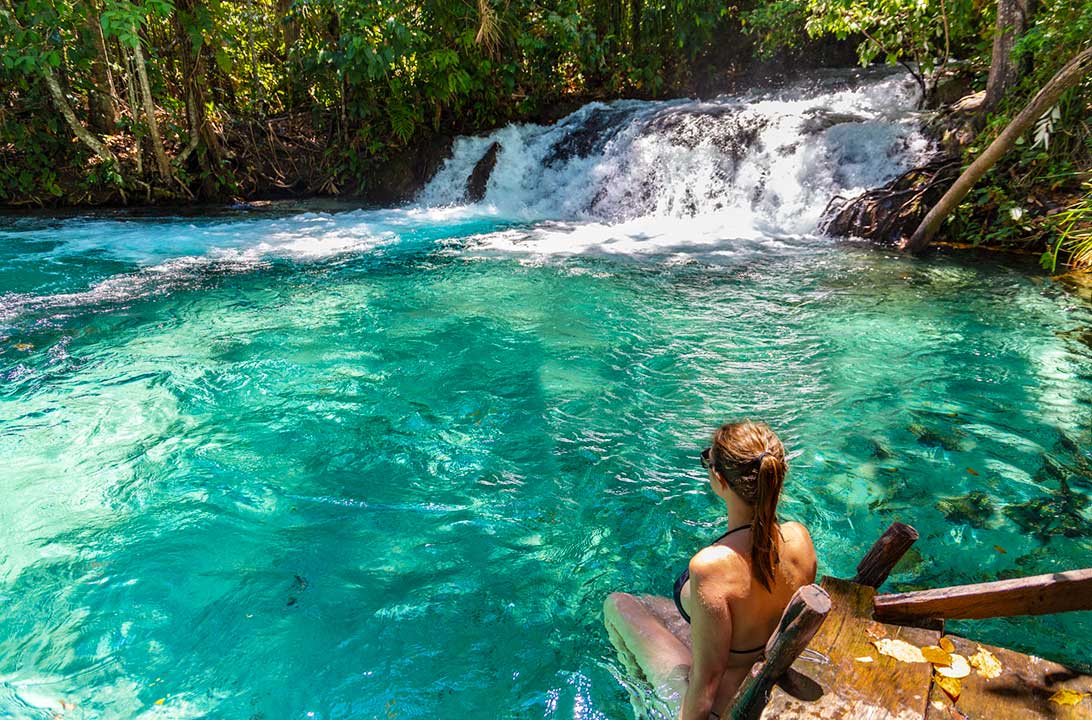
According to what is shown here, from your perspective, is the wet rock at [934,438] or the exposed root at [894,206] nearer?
the wet rock at [934,438]

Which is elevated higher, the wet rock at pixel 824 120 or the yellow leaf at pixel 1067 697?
the wet rock at pixel 824 120

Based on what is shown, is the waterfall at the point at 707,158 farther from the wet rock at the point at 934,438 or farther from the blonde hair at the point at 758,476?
the blonde hair at the point at 758,476

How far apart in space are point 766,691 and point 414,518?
2392 mm

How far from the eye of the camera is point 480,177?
14.1 meters

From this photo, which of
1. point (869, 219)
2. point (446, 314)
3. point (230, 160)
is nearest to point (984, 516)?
point (446, 314)

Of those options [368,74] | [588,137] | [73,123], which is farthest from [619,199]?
[73,123]

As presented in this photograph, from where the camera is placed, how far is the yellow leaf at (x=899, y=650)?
2.12m

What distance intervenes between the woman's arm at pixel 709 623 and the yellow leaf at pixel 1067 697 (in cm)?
94

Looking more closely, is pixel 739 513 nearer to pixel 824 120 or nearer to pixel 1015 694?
pixel 1015 694

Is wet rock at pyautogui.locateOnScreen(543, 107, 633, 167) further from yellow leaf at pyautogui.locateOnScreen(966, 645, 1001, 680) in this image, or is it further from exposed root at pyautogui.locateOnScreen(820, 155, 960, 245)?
yellow leaf at pyautogui.locateOnScreen(966, 645, 1001, 680)

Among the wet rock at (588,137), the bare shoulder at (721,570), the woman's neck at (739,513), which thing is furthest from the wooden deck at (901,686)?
the wet rock at (588,137)

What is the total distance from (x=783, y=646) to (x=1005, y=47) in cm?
1023

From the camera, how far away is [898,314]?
6.73 m

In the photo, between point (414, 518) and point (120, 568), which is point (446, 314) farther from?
point (120, 568)
